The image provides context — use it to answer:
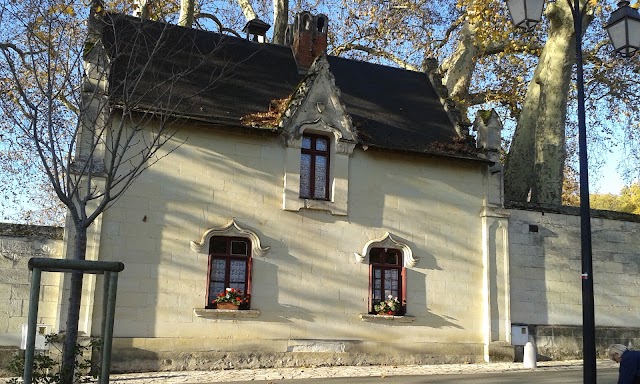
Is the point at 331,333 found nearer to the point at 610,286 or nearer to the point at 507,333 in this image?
the point at 507,333

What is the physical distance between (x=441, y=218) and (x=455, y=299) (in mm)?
1989

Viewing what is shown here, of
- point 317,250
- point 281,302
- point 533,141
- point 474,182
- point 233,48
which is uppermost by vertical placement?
point 233,48

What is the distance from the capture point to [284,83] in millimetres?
17688

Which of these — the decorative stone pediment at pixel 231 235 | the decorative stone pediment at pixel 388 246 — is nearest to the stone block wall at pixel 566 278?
the decorative stone pediment at pixel 388 246

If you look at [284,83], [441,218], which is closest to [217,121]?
[284,83]

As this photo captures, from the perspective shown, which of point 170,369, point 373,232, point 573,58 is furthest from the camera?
point 573,58

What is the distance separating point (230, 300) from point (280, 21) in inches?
546

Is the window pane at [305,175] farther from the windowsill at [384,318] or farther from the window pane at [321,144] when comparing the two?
the windowsill at [384,318]

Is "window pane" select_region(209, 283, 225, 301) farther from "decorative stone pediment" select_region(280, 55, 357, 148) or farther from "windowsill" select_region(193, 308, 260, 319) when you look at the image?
"decorative stone pediment" select_region(280, 55, 357, 148)

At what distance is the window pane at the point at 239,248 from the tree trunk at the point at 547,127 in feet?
29.9

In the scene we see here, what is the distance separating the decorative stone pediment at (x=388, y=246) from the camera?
15867 mm

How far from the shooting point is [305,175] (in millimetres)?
16000

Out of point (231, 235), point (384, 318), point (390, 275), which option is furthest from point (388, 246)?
point (231, 235)

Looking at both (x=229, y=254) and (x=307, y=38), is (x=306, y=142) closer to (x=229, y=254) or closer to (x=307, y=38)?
(x=229, y=254)
